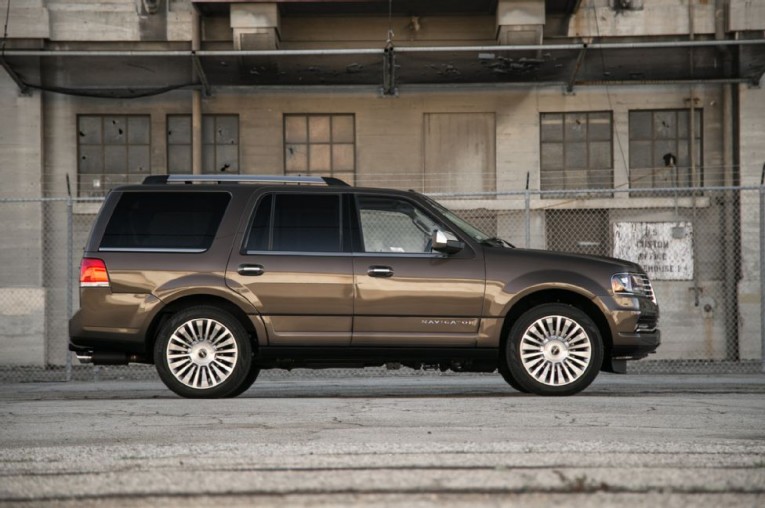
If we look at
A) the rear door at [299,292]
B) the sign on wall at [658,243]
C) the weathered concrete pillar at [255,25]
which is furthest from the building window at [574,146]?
the rear door at [299,292]

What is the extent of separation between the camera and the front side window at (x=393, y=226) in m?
10.6

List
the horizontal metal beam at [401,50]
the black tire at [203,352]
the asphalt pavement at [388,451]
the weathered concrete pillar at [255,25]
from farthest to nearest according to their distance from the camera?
1. the weathered concrete pillar at [255,25]
2. the horizontal metal beam at [401,50]
3. the black tire at [203,352]
4. the asphalt pavement at [388,451]

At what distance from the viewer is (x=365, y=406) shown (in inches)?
364

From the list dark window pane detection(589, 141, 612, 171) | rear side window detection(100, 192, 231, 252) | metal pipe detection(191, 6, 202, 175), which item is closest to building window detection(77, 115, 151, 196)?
metal pipe detection(191, 6, 202, 175)

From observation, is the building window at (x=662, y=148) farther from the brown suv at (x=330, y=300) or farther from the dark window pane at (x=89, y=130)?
the brown suv at (x=330, y=300)

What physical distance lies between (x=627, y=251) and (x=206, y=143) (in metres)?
7.36

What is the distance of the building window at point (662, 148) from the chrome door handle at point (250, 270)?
1190 cm

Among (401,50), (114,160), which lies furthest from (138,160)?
(401,50)

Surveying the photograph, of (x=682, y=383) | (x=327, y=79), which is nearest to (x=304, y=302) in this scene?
(x=682, y=383)

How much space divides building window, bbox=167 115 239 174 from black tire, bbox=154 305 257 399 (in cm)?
1103

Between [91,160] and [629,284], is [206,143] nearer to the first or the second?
[91,160]

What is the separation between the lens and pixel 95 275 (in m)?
10.5

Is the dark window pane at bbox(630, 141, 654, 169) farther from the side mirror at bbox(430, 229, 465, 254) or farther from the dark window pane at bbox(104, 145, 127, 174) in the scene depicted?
the side mirror at bbox(430, 229, 465, 254)

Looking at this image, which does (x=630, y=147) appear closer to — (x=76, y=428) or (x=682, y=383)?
(x=682, y=383)
